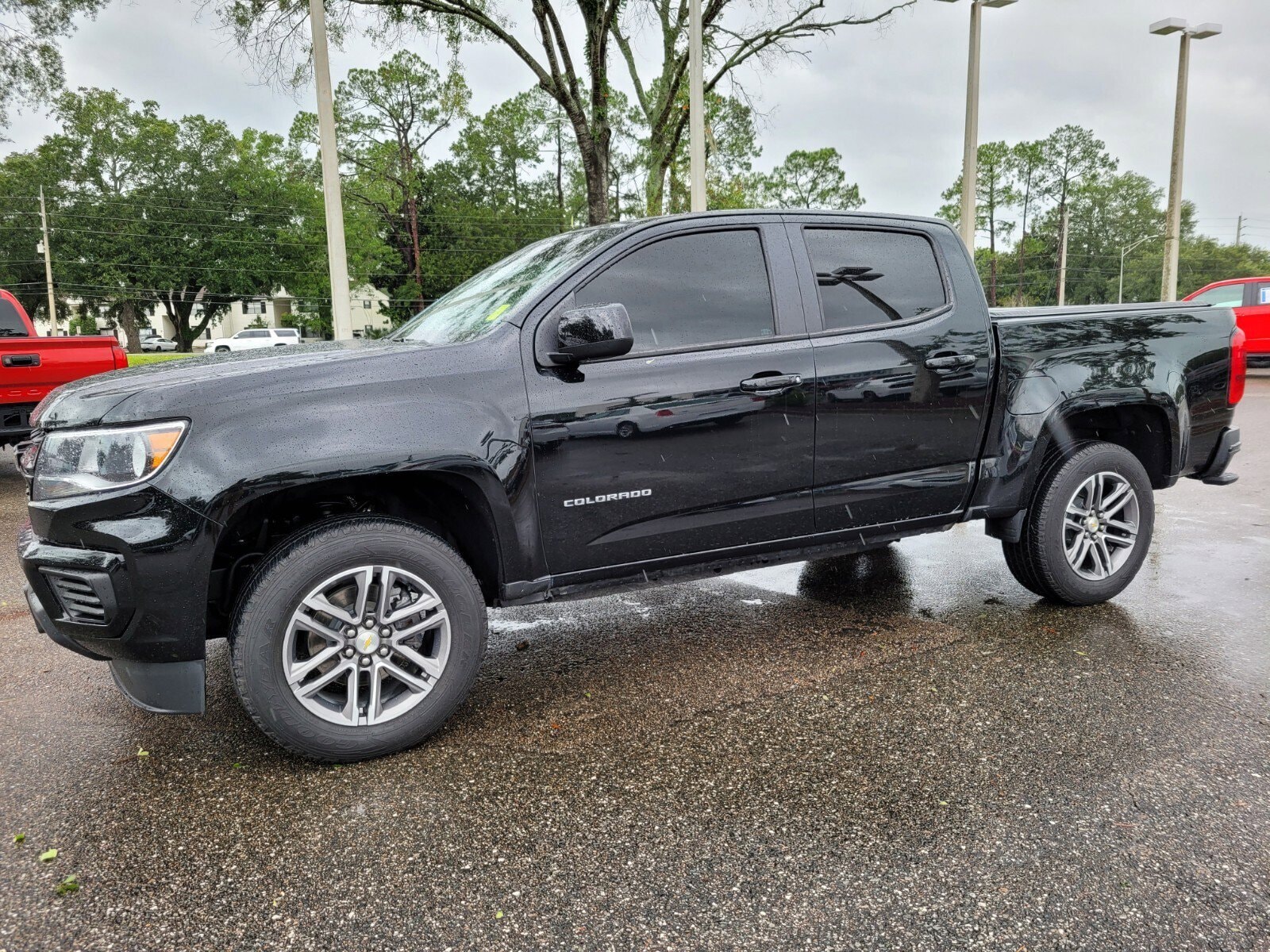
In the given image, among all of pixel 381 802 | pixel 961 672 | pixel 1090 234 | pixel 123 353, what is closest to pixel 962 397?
pixel 961 672

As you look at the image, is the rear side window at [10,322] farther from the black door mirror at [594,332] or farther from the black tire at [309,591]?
the black door mirror at [594,332]

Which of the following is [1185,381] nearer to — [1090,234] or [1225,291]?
[1225,291]

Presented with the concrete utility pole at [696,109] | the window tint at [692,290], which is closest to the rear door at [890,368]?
the window tint at [692,290]


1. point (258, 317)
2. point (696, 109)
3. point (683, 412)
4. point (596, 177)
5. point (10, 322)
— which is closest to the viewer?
point (683, 412)

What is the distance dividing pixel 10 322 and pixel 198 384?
8374mm

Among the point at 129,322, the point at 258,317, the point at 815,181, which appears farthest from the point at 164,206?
the point at 815,181

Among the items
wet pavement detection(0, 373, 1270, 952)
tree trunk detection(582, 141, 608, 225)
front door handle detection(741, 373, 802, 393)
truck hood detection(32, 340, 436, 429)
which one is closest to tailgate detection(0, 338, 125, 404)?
wet pavement detection(0, 373, 1270, 952)

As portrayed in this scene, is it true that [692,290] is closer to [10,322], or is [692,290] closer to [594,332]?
[594,332]

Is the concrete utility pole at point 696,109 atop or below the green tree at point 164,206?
below

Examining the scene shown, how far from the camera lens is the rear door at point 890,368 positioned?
12.2 feet

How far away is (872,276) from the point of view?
3.94 meters

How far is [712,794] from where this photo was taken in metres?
2.71

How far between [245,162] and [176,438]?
56.7m

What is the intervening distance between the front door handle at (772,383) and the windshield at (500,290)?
2.66 ft
